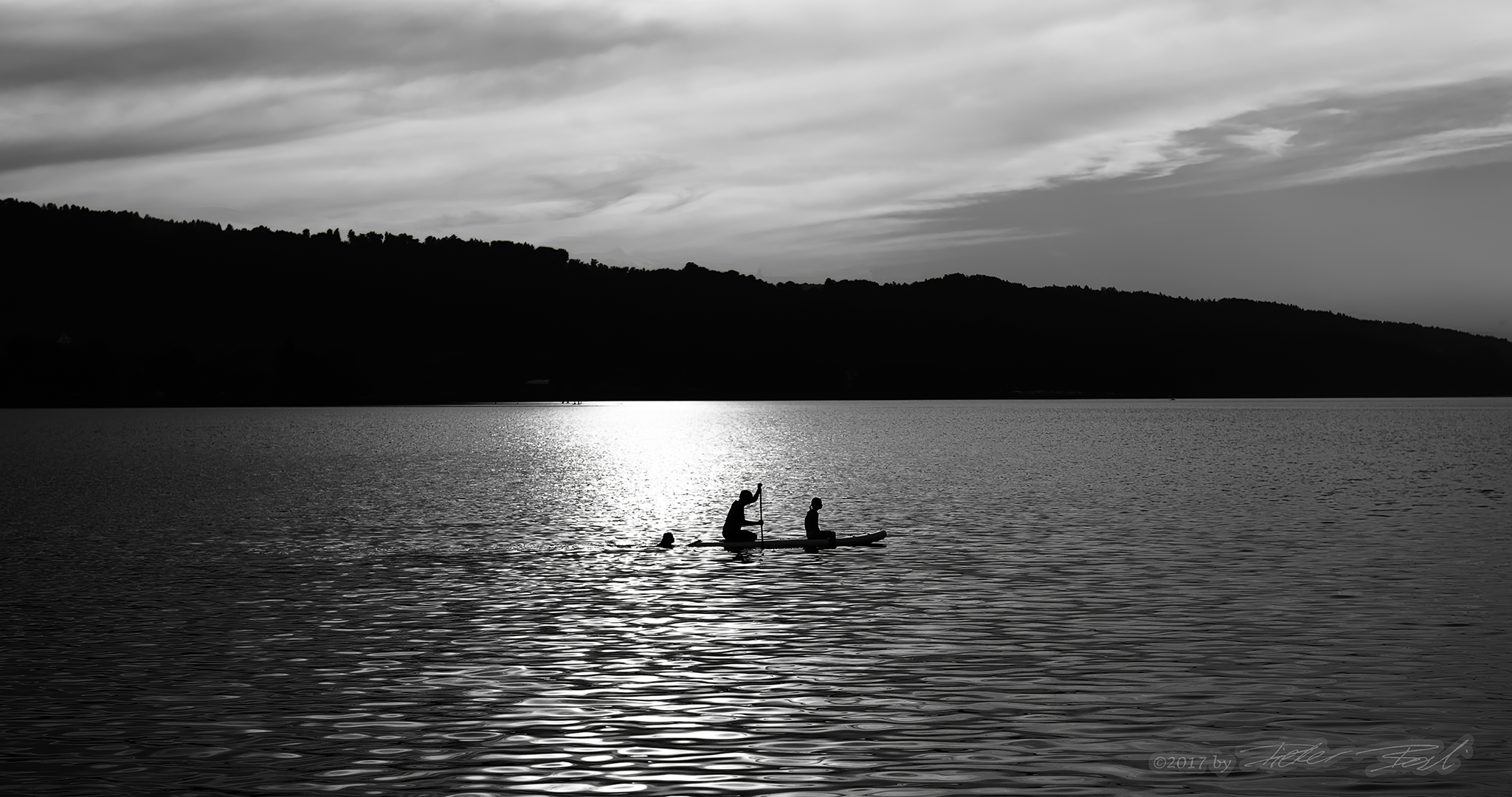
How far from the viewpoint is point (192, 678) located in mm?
25344

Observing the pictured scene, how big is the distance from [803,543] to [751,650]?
19225mm

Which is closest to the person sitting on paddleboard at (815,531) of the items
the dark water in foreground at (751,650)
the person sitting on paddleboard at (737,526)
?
the dark water in foreground at (751,650)

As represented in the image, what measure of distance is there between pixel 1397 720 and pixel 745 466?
9517 centimetres

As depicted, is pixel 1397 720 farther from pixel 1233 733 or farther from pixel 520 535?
pixel 520 535

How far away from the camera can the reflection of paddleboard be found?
4656 centimetres

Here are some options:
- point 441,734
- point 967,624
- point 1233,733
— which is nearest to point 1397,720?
point 1233,733

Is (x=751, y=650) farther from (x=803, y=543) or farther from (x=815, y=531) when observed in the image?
(x=815, y=531)

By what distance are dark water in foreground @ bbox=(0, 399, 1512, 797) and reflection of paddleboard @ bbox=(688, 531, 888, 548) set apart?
553 millimetres

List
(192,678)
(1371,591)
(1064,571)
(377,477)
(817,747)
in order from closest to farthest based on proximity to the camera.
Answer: (817,747), (192,678), (1371,591), (1064,571), (377,477)

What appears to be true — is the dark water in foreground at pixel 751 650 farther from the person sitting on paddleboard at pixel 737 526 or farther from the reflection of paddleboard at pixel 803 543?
the person sitting on paddleboard at pixel 737 526

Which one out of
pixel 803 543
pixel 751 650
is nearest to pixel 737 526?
pixel 803 543

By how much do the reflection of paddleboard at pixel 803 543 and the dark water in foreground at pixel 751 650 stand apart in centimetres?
55

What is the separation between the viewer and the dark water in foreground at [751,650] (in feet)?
61.9

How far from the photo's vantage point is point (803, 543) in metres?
47.3
